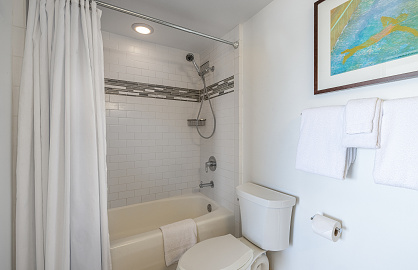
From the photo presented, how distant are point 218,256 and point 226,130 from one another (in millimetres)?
1133

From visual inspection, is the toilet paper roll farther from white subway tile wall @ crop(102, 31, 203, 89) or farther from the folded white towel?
white subway tile wall @ crop(102, 31, 203, 89)

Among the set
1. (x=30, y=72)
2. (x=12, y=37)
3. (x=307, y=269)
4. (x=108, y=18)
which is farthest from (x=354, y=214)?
(x=108, y=18)

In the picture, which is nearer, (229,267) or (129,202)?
(229,267)

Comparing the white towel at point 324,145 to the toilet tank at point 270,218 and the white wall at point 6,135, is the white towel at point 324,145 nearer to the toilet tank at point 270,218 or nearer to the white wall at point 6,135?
the toilet tank at point 270,218

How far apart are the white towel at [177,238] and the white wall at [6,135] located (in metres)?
0.84

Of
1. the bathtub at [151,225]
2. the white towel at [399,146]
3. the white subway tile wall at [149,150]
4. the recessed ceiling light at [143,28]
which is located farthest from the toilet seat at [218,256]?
the recessed ceiling light at [143,28]

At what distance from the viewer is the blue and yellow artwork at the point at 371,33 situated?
0.79 m

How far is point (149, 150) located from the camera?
2164mm

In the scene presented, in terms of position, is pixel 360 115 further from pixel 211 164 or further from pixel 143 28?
pixel 143 28

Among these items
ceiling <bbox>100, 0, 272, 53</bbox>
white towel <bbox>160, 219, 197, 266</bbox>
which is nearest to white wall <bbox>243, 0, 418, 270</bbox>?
ceiling <bbox>100, 0, 272, 53</bbox>

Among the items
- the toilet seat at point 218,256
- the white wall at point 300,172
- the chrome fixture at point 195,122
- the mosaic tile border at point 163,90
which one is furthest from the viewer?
the chrome fixture at point 195,122

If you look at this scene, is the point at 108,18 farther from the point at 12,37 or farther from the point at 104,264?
the point at 104,264

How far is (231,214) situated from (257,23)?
1742mm

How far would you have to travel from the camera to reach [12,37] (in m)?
0.95
